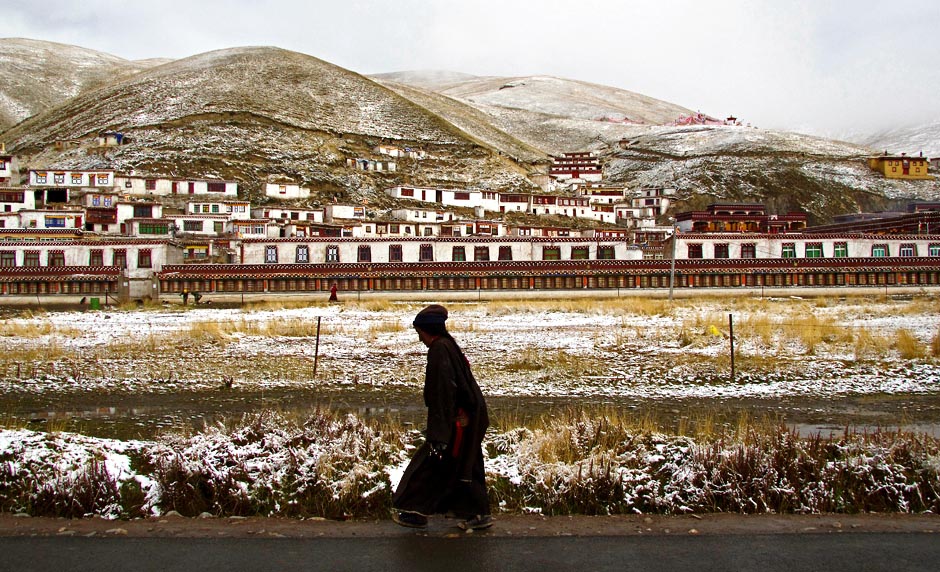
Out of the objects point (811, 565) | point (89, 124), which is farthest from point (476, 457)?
point (89, 124)

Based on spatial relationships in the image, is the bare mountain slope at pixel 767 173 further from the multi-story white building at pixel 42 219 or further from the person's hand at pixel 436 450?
the person's hand at pixel 436 450

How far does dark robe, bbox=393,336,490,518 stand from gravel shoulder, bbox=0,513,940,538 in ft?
0.86

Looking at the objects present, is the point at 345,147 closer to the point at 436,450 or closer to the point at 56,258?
the point at 56,258

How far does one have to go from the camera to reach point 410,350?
21609 mm

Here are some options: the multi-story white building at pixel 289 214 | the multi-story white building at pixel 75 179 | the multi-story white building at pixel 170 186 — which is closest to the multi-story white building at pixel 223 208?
the multi-story white building at pixel 289 214

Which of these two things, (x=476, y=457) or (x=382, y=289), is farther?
(x=382, y=289)

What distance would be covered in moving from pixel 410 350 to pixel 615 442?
491 inches

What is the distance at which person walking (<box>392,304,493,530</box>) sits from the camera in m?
6.72

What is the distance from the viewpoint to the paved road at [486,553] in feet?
19.5

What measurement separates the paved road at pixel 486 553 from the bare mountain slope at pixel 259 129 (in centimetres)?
10075

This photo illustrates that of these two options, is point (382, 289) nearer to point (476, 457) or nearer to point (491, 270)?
point (491, 270)

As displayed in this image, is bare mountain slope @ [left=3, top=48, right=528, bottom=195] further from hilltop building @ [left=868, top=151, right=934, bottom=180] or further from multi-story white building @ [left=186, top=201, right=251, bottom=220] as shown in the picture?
hilltop building @ [left=868, top=151, right=934, bottom=180]

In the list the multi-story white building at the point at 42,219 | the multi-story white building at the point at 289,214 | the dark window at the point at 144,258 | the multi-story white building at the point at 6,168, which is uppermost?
the multi-story white building at the point at 6,168

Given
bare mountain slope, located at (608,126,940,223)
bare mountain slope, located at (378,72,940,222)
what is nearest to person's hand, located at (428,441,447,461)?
bare mountain slope, located at (378,72,940,222)
